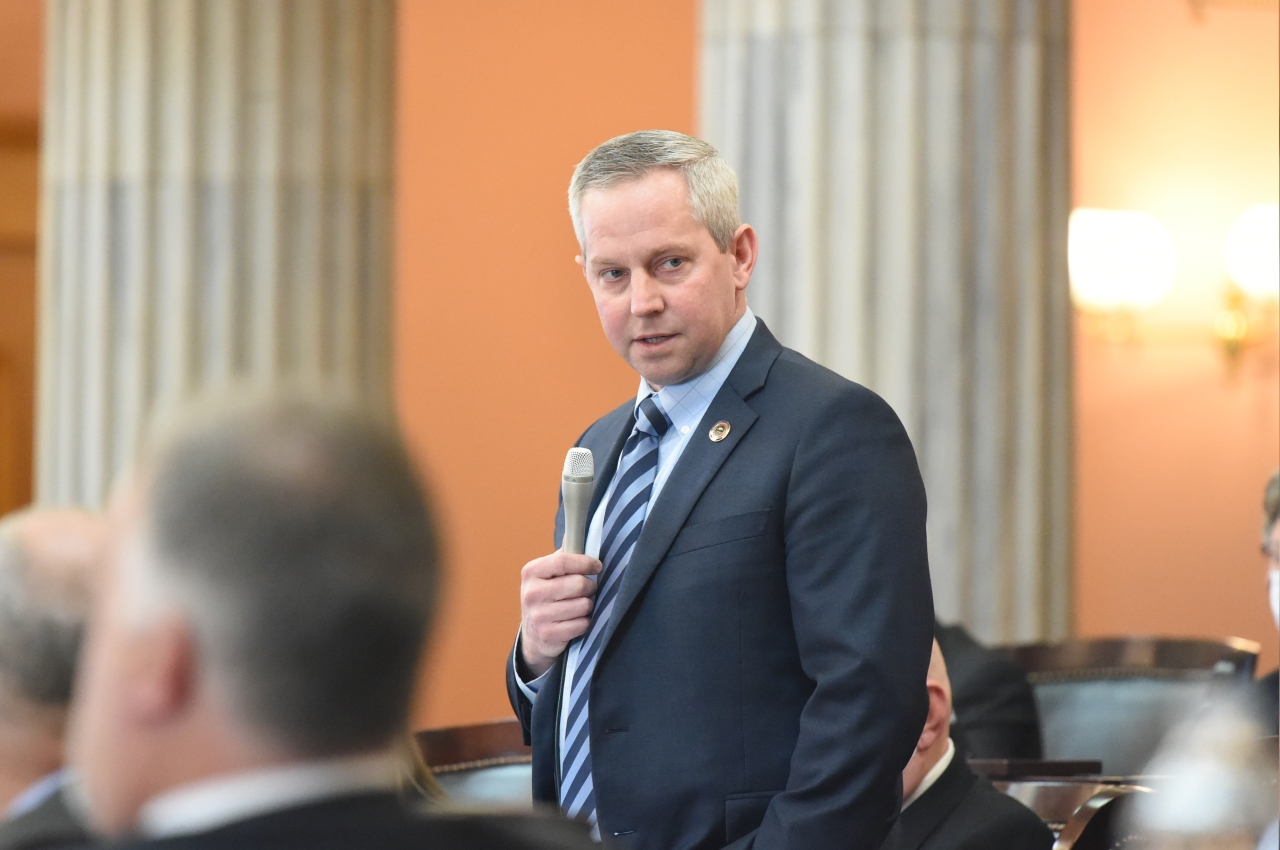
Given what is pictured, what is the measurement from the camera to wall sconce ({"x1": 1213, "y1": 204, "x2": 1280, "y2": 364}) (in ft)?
23.3

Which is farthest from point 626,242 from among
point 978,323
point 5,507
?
point 5,507

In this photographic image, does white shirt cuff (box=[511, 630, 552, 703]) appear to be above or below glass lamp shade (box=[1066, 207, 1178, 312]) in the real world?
below

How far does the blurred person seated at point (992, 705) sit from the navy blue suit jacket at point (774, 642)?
1.63 meters

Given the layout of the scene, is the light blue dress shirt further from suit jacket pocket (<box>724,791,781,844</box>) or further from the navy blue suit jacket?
suit jacket pocket (<box>724,791,781,844</box>)

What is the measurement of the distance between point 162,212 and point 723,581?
2776mm

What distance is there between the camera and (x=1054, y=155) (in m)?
3.87

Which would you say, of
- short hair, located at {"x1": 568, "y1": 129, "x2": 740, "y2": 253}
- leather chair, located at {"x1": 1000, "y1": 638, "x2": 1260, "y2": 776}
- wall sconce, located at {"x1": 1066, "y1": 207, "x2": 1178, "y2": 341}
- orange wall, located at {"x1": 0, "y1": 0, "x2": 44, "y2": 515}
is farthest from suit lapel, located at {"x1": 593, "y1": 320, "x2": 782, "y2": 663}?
orange wall, located at {"x1": 0, "y1": 0, "x2": 44, "y2": 515}

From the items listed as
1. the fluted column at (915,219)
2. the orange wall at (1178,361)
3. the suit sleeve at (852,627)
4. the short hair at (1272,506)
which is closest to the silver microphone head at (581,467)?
the suit sleeve at (852,627)

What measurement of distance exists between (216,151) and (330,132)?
1.01 ft

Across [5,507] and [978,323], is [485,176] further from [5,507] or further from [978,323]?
[5,507]

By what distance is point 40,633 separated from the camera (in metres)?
1.39

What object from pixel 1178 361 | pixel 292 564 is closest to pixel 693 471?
pixel 292 564

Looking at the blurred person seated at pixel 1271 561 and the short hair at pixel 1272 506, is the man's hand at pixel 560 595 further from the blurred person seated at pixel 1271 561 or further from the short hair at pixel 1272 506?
the short hair at pixel 1272 506

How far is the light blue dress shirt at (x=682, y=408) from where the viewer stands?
1.81 metres
